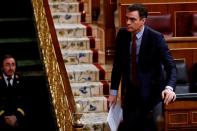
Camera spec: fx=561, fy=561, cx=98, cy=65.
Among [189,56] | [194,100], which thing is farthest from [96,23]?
[194,100]

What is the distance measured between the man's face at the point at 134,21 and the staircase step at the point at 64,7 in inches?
159

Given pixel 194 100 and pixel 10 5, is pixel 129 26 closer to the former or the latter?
pixel 194 100

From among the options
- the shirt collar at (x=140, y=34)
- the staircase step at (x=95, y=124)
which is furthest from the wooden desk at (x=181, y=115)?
the shirt collar at (x=140, y=34)

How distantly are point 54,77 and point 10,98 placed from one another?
52cm

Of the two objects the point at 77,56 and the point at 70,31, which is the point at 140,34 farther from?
the point at 70,31

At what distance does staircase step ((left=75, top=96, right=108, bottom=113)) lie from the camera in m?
6.29

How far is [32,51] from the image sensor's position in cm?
621

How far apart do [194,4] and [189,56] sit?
142 centimetres

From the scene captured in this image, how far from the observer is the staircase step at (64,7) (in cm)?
779

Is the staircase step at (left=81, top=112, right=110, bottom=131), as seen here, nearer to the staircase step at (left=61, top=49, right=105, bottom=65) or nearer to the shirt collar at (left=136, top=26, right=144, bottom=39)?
the staircase step at (left=61, top=49, right=105, bottom=65)

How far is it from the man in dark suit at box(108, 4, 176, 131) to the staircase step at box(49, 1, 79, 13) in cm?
386

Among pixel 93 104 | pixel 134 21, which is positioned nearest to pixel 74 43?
pixel 93 104

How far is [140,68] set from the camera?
3.92 metres

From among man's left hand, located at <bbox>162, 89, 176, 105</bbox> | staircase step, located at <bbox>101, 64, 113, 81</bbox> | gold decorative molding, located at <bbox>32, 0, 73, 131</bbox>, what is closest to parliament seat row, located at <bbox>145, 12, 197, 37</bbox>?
staircase step, located at <bbox>101, 64, 113, 81</bbox>
